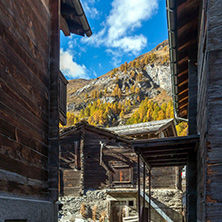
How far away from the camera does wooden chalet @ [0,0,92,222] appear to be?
4.29 metres

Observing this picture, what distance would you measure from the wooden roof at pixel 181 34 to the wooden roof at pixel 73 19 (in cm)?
257

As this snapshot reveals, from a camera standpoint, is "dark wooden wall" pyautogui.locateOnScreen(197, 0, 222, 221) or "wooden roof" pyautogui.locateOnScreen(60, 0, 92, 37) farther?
"wooden roof" pyautogui.locateOnScreen(60, 0, 92, 37)

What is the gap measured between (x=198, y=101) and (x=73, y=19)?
426 centimetres

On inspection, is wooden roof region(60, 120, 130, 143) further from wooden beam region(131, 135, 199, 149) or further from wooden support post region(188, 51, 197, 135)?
wooden beam region(131, 135, 199, 149)

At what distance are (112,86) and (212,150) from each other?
136m

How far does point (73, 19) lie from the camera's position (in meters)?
8.47

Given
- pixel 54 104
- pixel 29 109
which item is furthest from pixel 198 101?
pixel 29 109

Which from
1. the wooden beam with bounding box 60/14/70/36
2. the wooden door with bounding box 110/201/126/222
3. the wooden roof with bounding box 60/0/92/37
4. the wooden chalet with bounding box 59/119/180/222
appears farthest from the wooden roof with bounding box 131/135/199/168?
the wooden door with bounding box 110/201/126/222

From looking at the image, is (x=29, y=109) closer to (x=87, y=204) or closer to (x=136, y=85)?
(x=87, y=204)

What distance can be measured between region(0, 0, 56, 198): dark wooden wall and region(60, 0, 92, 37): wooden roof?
141cm

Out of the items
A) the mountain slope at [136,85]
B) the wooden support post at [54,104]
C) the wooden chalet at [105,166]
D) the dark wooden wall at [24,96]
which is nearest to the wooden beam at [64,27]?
the wooden support post at [54,104]

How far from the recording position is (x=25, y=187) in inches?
188

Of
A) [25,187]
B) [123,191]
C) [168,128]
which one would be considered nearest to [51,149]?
[25,187]

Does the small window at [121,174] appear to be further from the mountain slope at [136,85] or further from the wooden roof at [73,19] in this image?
the mountain slope at [136,85]
